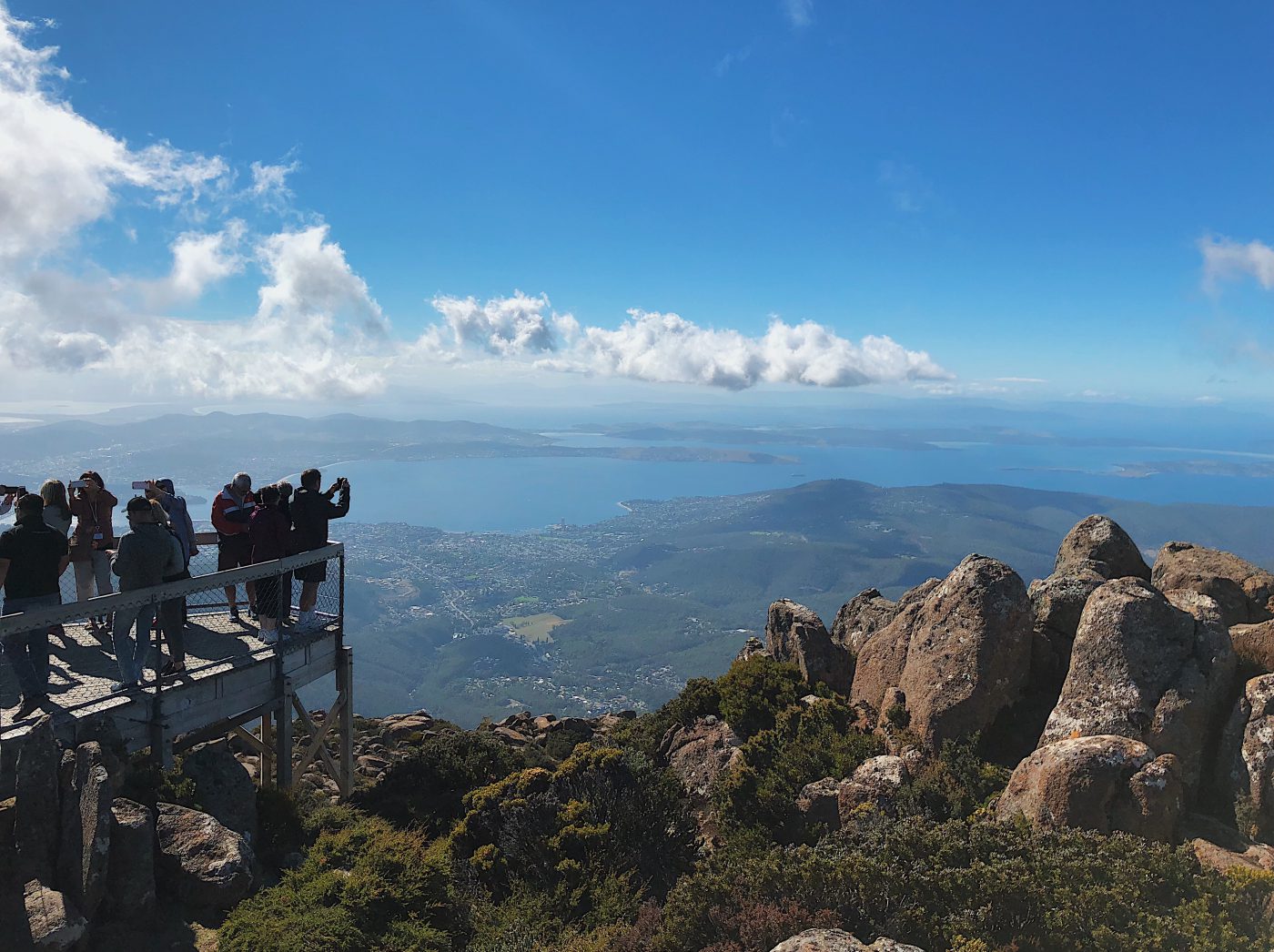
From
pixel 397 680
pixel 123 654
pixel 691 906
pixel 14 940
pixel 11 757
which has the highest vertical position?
pixel 123 654

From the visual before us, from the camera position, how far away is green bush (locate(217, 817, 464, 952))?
682 cm

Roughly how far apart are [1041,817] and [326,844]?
345 inches

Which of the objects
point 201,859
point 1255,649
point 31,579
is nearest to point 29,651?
point 31,579

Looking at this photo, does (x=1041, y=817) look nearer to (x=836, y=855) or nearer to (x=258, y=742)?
(x=836, y=855)

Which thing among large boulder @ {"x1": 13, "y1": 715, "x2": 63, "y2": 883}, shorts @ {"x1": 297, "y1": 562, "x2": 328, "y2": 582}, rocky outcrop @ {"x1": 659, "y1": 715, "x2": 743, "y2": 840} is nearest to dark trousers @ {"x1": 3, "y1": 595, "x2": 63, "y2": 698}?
Answer: large boulder @ {"x1": 13, "y1": 715, "x2": 63, "y2": 883}

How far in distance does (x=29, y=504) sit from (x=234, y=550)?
330 centimetres

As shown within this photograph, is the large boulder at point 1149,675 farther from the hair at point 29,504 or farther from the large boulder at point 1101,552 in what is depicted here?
the hair at point 29,504

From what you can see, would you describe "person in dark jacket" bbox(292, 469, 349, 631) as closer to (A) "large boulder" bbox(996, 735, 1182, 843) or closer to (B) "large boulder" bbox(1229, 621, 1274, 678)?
(A) "large boulder" bbox(996, 735, 1182, 843)

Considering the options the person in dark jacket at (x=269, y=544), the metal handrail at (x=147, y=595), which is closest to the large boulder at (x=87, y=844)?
the metal handrail at (x=147, y=595)

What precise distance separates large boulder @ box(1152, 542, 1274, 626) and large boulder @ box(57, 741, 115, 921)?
15.3 meters

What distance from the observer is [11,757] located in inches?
275

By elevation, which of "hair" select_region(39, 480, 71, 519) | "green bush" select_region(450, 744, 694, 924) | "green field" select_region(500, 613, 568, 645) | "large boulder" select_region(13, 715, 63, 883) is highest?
"hair" select_region(39, 480, 71, 519)

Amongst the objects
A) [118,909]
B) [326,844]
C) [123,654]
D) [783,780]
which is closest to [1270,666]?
[783,780]

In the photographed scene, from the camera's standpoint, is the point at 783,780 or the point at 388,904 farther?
the point at 783,780
